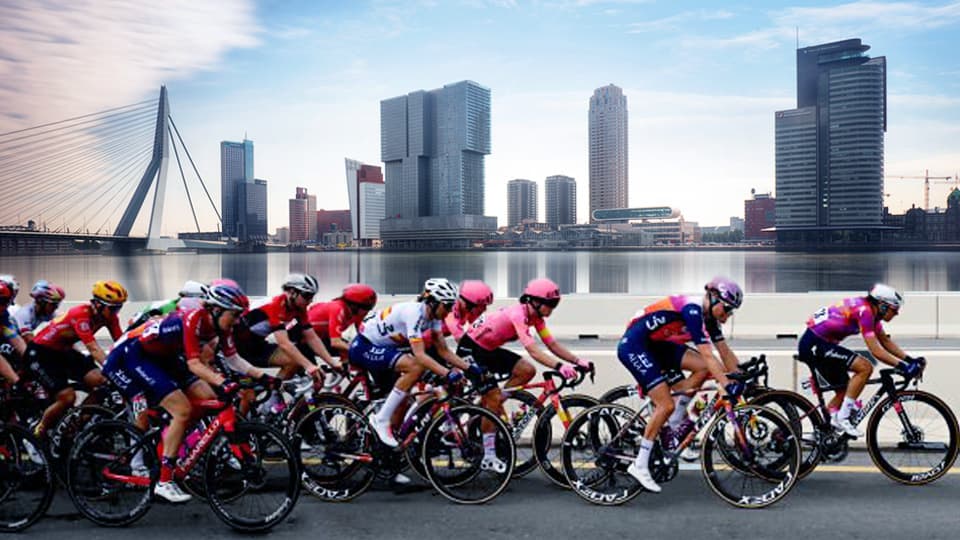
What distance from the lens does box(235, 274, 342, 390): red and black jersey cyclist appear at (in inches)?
291

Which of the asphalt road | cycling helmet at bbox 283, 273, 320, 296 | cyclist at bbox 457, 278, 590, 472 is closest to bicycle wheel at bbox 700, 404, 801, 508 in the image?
the asphalt road

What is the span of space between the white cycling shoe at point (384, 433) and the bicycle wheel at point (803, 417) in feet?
9.85

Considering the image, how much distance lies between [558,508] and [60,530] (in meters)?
3.65

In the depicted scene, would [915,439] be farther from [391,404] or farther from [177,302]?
[177,302]

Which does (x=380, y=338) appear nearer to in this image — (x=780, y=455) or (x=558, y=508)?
(x=558, y=508)

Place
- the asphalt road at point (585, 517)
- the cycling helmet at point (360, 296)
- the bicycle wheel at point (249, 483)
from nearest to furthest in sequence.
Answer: the asphalt road at point (585, 517) → the bicycle wheel at point (249, 483) → the cycling helmet at point (360, 296)

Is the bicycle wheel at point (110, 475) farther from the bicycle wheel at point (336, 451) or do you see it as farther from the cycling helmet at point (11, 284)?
the cycling helmet at point (11, 284)

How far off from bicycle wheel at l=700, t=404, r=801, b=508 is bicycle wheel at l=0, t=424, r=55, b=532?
4.90 metres

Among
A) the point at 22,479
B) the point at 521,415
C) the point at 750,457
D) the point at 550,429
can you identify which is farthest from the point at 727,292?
the point at 22,479

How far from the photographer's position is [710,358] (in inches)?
248

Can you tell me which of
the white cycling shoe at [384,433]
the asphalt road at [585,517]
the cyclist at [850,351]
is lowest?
the asphalt road at [585,517]

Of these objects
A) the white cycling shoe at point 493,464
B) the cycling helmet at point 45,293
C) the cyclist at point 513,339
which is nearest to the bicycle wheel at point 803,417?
the cyclist at point 513,339

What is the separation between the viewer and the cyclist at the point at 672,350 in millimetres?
6371

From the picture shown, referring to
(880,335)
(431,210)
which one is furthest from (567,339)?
(431,210)
